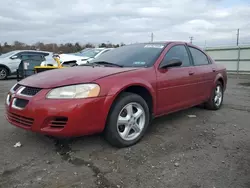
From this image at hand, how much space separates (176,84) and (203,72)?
3.59ft

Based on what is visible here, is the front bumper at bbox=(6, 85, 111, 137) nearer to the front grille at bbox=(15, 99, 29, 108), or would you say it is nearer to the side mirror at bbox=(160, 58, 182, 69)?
the front grille at bbox=(15, 99, 29, 108)

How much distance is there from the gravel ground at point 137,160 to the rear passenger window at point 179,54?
3.78 feet

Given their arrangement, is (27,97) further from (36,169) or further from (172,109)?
(172,109)

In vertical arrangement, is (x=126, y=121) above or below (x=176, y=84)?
below

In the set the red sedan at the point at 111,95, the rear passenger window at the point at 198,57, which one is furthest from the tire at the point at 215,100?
the red sedan at the point at 111,95

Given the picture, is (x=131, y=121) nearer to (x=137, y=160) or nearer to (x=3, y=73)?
(x=137, y=160)

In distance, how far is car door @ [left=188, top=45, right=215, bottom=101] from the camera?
491 cm

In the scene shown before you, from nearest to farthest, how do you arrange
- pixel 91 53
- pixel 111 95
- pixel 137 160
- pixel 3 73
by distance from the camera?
pixel 137 160 < pixel 111 95 < pixel 3 73 < pixel 91 53

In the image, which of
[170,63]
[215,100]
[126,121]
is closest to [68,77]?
[126,121]

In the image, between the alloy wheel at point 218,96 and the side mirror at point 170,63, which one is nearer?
the side mirror at point 170,63

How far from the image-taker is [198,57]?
5.18 m

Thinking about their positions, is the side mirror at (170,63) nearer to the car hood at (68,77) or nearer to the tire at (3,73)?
the car hood at (68,77)

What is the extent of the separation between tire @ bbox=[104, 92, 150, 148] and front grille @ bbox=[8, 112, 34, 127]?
920 mm

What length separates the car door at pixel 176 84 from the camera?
156 inches
